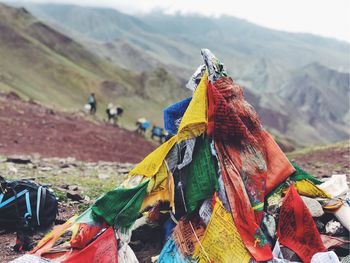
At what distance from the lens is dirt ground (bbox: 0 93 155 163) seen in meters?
17.7

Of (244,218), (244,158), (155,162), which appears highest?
(155,162)

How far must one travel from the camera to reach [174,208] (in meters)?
5.53

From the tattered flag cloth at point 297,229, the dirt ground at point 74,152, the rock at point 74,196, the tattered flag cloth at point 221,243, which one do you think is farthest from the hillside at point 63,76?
the tattered flag cloth at point 221,243

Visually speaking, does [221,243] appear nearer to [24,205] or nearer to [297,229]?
[297,229]

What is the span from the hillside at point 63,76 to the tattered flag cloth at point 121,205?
1421 inches

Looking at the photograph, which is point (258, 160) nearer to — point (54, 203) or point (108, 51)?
point (54, 203)

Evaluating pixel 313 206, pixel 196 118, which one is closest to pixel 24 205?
pixel 196 118

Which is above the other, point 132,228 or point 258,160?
point 258,160

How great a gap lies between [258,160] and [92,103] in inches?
1059

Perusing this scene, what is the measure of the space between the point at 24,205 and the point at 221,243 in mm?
2502

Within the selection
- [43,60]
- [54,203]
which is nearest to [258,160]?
[54,203]

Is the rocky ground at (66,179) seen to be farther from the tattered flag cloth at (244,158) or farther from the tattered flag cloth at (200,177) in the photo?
the tattered flag cloth at (244,158)

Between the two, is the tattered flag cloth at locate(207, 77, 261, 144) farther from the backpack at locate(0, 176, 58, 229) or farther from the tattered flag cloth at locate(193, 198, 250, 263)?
the backpack at locate(0, 176, 58, 229)

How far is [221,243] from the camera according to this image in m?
5.11
